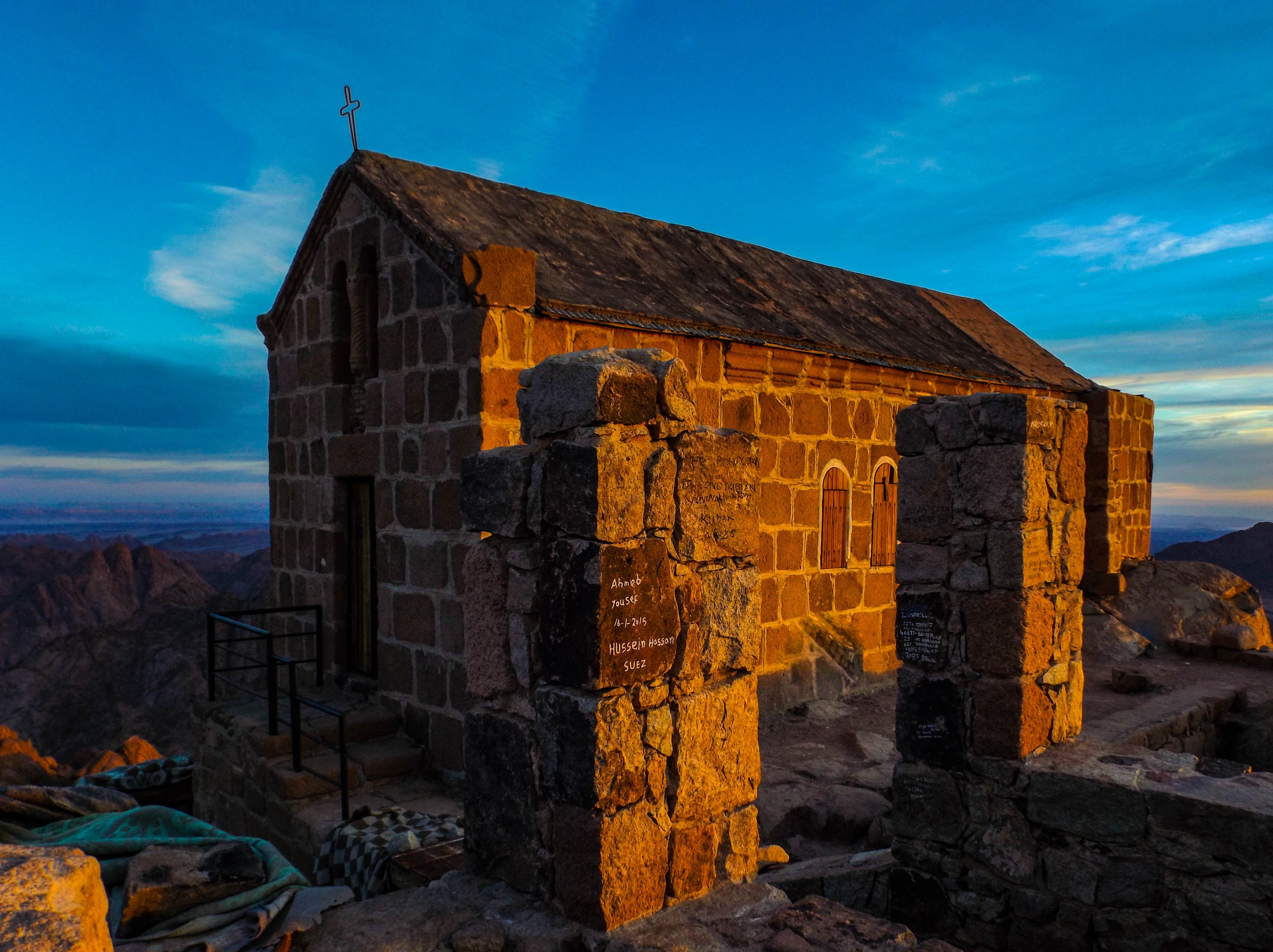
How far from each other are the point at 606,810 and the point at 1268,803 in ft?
10.9

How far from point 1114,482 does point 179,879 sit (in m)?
13.7

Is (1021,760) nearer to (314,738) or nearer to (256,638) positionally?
(314,738)

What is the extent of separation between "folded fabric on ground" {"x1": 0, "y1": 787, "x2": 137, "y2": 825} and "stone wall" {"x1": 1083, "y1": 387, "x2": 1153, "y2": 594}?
12598 millimetres

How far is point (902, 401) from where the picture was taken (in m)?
10.5

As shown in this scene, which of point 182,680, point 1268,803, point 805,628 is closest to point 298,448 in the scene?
point 805,628

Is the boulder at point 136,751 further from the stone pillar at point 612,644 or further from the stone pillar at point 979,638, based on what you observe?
the stone pillar at point 979,638

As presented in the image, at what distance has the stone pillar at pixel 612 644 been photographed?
10.6 ft

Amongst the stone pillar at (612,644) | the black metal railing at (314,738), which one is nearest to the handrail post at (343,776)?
the black metal railing at (314,738)

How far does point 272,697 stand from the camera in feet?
23.2

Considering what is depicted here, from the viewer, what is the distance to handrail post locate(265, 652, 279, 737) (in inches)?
271

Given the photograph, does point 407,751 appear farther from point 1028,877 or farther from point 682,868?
point 1028,877

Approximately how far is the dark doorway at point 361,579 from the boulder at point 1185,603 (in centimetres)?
949

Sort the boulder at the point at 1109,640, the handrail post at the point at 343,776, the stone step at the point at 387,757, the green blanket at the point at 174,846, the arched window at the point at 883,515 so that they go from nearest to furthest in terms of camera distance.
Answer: the green blanket at the point at 174,846 < the handrail post at the point at 343,776 < the stone step at the point at 387,757 < the arched window at the point at 883,515 < the boulder at the point at 1109,640

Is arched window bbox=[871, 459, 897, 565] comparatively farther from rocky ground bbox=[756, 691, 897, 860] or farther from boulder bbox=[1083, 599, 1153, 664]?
boulder bbox=[1083, 599, 1153, 664]
